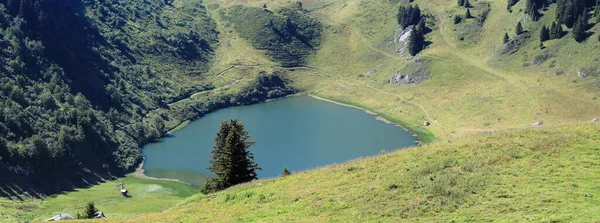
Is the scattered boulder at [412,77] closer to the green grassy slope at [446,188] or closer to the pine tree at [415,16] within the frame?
the pine tree at [415,16]

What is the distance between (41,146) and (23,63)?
35.5m

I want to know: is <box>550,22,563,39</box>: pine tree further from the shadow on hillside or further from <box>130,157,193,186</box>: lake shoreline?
the shadow on hillside

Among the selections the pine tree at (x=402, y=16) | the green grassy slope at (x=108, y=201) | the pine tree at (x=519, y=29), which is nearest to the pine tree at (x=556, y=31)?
the pine tree at (x=519, y=29)

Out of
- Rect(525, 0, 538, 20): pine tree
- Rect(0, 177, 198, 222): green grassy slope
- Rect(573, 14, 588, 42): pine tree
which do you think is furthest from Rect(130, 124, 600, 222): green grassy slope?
Rect(525, 0, 538, 20): pine tree

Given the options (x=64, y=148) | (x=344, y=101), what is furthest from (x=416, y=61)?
(x=64, y=148)

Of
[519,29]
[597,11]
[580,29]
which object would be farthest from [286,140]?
[597,11]

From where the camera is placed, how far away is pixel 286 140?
417ft

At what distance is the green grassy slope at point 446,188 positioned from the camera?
29359 millimetres

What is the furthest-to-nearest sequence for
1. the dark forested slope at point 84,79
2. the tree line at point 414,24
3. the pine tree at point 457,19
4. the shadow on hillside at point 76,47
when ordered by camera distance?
the pine tree at point 457,19, the tree line at point 414,24, the shadow on hillside at point 76,47, the dark forested slope at point 84,79

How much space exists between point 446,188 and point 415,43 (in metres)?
143

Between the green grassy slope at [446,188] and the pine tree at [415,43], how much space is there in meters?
130

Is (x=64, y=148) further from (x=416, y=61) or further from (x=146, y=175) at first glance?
(x=416, y=61)

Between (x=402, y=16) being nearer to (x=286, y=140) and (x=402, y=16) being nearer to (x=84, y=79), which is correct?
(x=286, y=140)

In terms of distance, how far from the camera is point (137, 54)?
173375 mm
